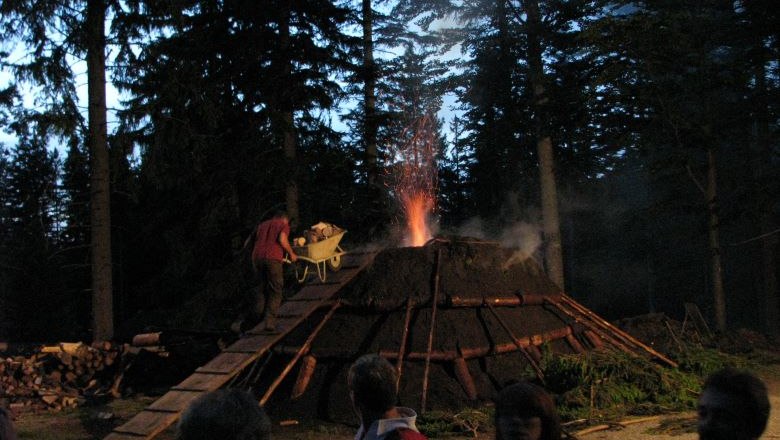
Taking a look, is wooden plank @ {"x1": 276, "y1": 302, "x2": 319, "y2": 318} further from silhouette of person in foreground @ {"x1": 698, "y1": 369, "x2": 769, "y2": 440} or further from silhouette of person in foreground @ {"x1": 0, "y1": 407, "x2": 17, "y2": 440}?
silhouette of person in foreground @ {"x1": 698, "y1": 369, "x2": 769, "y2": 440}

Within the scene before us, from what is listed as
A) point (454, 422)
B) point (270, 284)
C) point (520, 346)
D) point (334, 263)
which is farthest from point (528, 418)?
point (334, 263)

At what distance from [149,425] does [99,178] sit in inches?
387

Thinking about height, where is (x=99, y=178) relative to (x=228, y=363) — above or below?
above

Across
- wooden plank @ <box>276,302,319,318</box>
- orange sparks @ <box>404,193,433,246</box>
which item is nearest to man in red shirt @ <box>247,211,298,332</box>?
wooden plank @ <box>276,302,319,318</box>

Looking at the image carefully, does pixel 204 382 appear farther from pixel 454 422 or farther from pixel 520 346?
pixel 520 346

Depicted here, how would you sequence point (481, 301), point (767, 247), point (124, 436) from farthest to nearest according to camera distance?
point (767, 247) → point (481, 301) → point (124, 436)

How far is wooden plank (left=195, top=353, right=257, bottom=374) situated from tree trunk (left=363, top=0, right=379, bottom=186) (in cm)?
1333

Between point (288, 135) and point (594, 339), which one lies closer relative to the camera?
point (594, 339)

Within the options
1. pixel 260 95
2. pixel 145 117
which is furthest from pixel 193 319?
pixel 260 95

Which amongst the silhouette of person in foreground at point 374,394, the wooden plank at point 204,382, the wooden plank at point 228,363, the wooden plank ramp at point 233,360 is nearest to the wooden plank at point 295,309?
the wooden plank ramp at point 233,360

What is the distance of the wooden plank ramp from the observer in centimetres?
772

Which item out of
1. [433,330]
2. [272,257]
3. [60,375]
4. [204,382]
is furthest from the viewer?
[60,375]

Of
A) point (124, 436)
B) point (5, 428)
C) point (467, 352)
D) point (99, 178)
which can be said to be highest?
point (99, 178)

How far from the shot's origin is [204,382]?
8.47 m
